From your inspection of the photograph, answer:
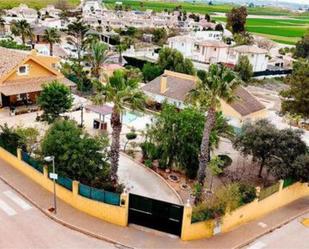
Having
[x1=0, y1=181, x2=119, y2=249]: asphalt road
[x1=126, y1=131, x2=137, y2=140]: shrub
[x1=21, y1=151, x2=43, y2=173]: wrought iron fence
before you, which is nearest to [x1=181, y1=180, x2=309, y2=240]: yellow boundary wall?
[x1=0, y1=181, x2=119, y2=249]: asphalt road

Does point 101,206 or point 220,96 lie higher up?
point 220,96

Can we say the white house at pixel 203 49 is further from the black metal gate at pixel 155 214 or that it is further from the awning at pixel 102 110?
the black metal gate at pixel 155 214

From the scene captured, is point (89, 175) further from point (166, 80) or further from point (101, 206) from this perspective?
point (166, 80)

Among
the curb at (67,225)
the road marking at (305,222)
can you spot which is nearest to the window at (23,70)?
the curb at (67,225)

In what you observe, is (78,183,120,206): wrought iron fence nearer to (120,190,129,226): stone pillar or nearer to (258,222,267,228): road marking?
(120,190,129,226): stone pillar

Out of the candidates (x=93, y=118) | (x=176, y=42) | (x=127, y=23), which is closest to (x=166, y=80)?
(x=93, y=118)

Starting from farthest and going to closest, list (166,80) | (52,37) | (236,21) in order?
1. (236,21)
2. (52,37)
3. (166,80)
